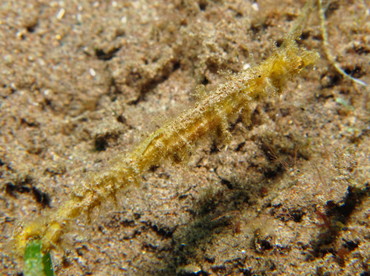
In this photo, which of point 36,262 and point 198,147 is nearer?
point 36,262

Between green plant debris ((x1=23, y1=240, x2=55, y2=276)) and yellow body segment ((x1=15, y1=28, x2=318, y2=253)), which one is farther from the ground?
yellow body segment ((x1=15, y1=28, x2=318, y2=253))

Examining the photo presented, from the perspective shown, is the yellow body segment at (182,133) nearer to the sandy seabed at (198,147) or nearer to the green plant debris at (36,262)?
the green plant debris at (36,262)

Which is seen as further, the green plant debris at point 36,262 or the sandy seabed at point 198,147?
the sandy seabed at point 198,147

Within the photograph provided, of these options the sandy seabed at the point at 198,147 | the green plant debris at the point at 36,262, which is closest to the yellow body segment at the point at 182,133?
the green plant debris at the point at 36,262

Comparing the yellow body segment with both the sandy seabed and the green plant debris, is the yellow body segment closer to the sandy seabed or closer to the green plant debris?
the green plant debris

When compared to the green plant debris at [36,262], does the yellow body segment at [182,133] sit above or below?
above

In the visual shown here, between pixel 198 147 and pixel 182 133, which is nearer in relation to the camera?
pixel 182 133

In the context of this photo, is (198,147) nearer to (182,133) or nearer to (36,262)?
(182,133)

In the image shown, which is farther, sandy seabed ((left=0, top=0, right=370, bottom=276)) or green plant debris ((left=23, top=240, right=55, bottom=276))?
sandy seabed ((left=0, top=0, right=370, bottom=276))

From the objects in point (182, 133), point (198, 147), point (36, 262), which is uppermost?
point (182, 133)

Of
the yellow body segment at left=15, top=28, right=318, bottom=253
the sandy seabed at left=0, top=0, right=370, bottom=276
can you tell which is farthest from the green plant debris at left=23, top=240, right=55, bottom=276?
the sandy seabed at left=0, top=0, right=370, bottom=276

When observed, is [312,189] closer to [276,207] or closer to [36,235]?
[276,207]

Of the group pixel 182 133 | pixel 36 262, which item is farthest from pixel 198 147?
pixel 36 262

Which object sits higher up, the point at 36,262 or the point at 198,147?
the point at 36,262
